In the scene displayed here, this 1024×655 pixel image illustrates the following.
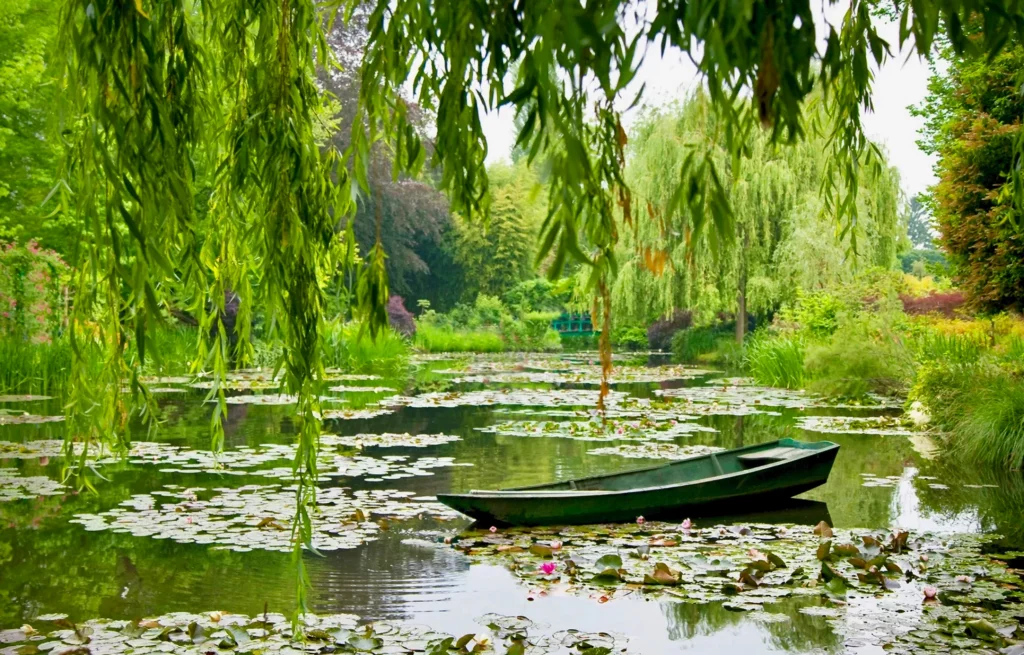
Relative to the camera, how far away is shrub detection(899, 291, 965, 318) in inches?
668

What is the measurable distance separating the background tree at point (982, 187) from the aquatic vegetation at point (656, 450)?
3.33m

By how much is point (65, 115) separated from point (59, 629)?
8.14 feet

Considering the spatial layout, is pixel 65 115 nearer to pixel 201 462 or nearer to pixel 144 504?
pixel 144 504

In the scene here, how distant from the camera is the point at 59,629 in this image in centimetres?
419

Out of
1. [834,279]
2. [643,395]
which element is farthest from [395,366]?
[834,279]

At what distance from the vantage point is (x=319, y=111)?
10.7ft

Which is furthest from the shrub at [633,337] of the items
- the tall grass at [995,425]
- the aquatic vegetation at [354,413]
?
the tall grass at [995,425]

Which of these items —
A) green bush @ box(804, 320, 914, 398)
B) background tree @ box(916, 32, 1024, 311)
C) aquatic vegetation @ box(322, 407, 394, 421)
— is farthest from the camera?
green bush @ box(804, 320, 914, 398)

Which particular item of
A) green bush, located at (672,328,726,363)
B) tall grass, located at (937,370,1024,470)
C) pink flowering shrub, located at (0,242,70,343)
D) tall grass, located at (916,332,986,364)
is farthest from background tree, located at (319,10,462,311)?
tall grass, located at (937,370,1024,470)

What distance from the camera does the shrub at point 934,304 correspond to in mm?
16969

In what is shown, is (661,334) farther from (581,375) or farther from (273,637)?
(273,637)

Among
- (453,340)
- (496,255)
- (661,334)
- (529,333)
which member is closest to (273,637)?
(453,340)

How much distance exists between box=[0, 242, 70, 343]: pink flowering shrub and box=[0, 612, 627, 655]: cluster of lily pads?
10.4m

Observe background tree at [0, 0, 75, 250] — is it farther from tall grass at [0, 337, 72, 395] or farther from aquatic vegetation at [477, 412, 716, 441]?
aquatic vegetation at [477, 412, 716, 441]
